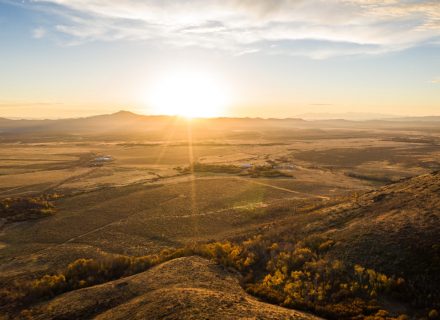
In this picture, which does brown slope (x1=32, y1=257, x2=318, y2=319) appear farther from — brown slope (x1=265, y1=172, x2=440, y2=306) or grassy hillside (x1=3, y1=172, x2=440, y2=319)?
brown slope (x1=265, y1=172, x2=440, y2=306)

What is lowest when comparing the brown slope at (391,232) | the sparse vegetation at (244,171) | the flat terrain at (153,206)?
the flat terrain at (153,206)

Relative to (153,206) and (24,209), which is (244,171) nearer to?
(153,206)

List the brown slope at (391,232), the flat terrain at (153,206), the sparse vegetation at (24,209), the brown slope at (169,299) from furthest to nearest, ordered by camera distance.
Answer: the sparse vegetation at (24,209), the flat terrain at (153,206), the brown slope at (391,232), the brown slope at (169,299)

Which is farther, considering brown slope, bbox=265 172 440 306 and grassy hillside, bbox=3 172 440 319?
brown slope, bbox=265 172 440 306

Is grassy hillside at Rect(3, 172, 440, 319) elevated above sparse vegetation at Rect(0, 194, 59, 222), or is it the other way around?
grassy hillside at Rect(3, 172, 440, 319)

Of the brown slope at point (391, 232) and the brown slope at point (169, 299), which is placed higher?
the brown slope at point (391, 232)

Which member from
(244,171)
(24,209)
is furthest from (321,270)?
(244,171)

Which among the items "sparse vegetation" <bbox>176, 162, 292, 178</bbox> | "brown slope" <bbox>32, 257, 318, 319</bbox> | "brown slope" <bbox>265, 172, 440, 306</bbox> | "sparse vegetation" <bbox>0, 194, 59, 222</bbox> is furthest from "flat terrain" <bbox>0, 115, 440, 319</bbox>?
"sparse vegetation" <bbox>176, 162, 292, 178</bbox>

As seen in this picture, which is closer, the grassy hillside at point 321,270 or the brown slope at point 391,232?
the grassy hillside at point 321,270

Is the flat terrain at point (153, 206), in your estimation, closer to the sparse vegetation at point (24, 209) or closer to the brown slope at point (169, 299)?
the brown slope at point (169, 299)

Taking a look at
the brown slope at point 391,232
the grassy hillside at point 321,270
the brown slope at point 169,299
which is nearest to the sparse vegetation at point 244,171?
the brown slope at point 391,232
